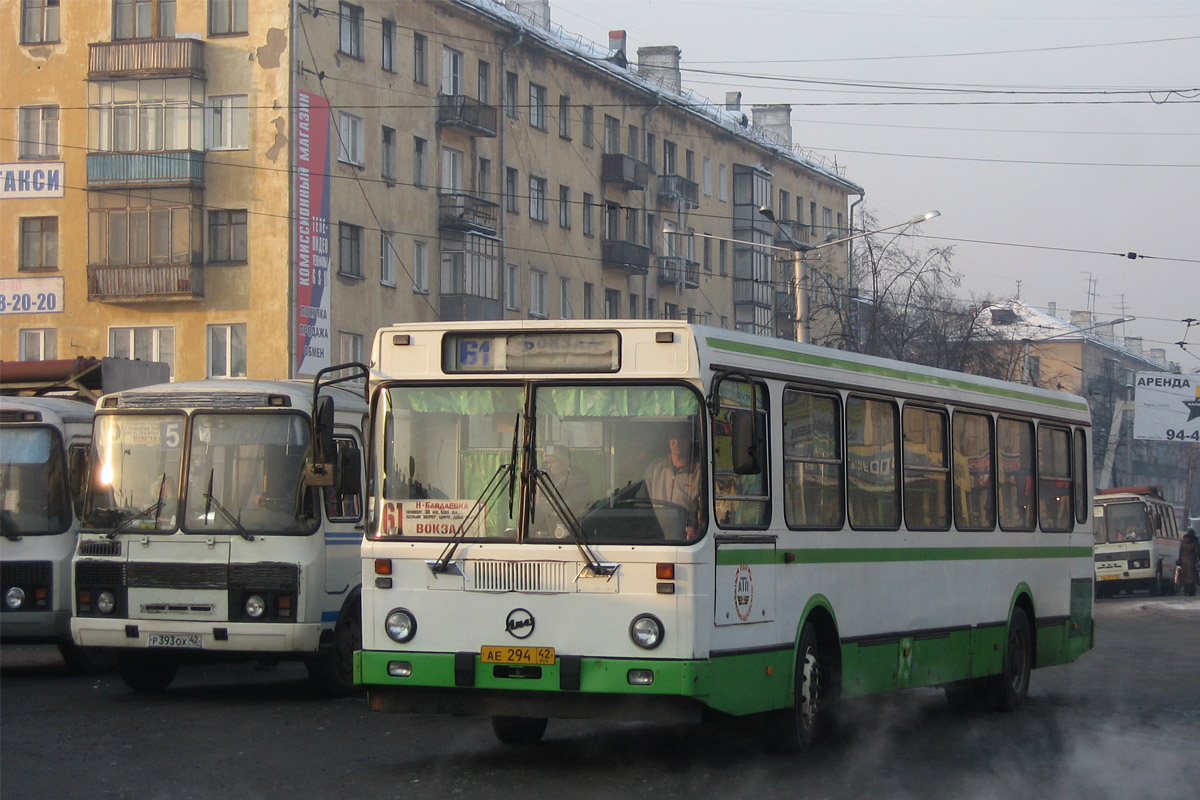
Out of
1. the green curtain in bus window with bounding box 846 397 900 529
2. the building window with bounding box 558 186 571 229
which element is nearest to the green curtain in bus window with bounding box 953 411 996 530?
the green curtain in bus window with bounding box 846 397 900 529

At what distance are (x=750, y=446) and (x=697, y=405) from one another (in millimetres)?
364

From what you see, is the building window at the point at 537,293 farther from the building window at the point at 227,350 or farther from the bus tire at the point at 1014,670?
the bus tire at the point at 1014,670

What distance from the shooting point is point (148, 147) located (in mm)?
42875

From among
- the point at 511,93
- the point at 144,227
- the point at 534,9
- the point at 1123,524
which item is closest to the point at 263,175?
the point at 144,227

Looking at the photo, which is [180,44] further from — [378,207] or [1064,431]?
[1064,431]

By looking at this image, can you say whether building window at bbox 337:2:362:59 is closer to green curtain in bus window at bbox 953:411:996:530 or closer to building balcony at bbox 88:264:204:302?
building balcony at bbox 88:264:204:302

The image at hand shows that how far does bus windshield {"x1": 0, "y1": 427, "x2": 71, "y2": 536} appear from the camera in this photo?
15203 millimetres

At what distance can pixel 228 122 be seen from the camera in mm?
42188

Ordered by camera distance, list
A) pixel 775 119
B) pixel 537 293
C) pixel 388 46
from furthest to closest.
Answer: pixel 775 119
pixel 537 293
pixel 388 46

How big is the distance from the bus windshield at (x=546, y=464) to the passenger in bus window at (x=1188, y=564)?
36268mm

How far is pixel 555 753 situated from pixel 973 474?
447cm

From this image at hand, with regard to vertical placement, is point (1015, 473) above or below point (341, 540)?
above

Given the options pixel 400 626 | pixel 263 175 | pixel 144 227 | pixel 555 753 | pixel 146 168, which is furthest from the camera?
pixel 144 227

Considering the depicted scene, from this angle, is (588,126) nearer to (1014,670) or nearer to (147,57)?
(147,57)
